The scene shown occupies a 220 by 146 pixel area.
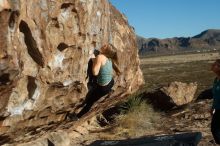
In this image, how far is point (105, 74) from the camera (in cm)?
953

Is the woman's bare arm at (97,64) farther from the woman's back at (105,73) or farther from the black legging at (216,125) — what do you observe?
the black legging at (216,125)

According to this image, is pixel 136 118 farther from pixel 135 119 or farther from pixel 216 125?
pixel 216 125

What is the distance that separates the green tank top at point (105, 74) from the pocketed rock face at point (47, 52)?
33cm

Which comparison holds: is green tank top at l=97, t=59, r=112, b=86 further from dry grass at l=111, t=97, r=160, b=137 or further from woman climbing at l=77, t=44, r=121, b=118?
dry grass at l=111, t=97, r=160, b=137

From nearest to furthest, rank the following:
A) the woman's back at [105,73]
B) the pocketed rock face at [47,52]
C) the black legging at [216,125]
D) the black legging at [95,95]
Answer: the pocketed rock face at [47,52]
the black legging at [216,125]
the woman's back at [105,73]
the black legging at [95,95]

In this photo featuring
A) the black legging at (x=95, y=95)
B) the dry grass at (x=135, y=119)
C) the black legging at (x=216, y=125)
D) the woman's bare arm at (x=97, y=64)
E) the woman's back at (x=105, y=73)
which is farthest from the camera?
the dry grass at (x=135, y=119)

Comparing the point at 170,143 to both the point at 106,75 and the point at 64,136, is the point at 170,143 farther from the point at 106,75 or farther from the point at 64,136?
the point at 64,136

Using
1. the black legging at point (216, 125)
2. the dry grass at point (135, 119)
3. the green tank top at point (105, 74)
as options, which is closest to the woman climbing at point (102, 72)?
the green tank top at point (105, 74)

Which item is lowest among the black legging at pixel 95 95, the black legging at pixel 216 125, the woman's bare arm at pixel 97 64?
the black legging at pixel 216 125

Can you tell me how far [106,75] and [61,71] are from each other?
132cm

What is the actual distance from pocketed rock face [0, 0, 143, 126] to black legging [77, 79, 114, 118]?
1.49ft

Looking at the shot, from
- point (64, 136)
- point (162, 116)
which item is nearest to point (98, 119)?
point (162, 116)

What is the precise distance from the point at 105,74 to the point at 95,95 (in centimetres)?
79

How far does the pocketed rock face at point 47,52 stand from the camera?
22.4 feet
